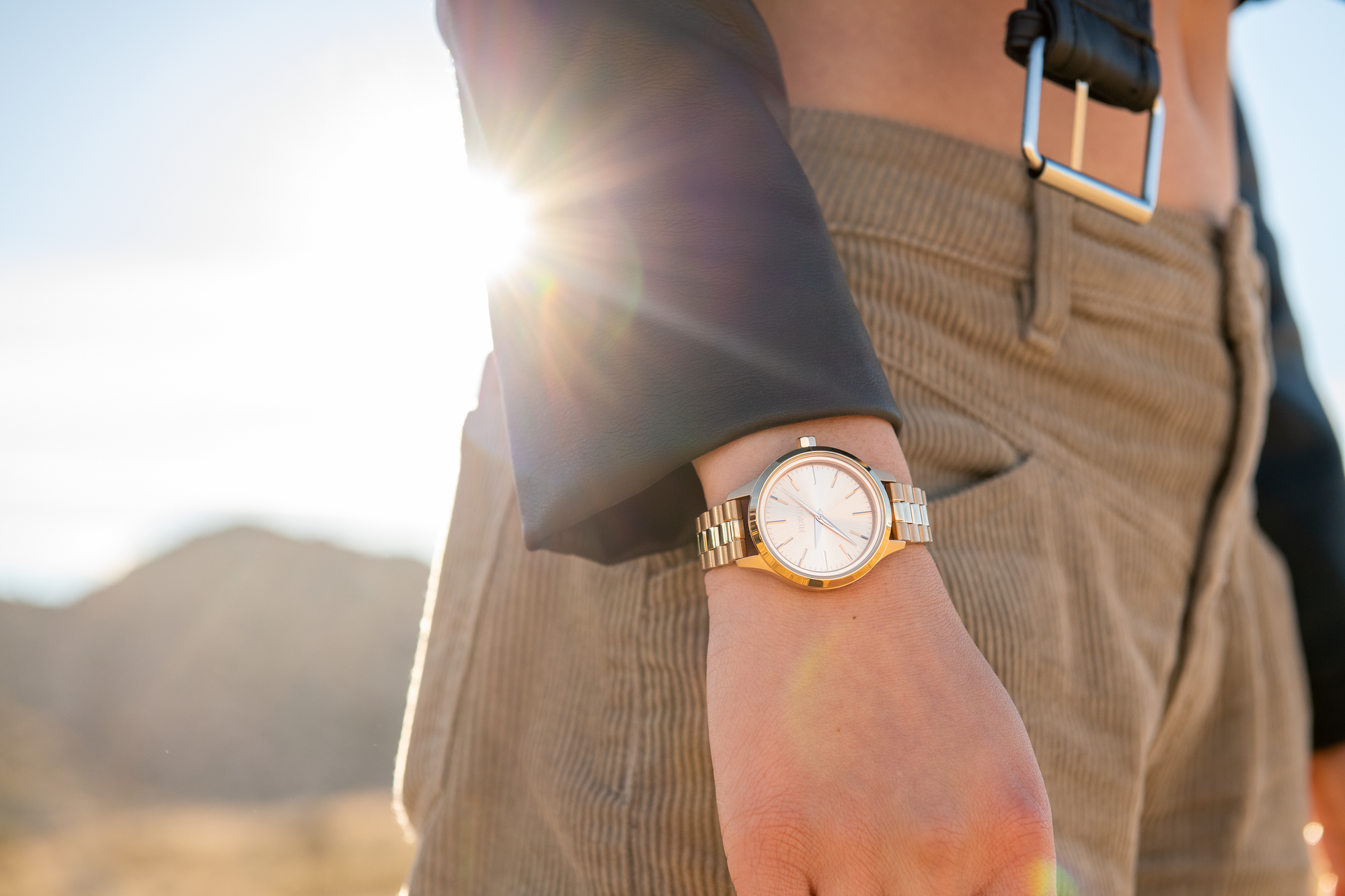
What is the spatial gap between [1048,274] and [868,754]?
670 mm

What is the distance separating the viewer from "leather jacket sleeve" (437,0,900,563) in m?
0.70

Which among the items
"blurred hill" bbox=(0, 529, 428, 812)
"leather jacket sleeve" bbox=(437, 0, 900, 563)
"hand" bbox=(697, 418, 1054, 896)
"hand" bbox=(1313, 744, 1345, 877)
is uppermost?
"blurred hill" bbox=(0, 529, 428, 812)

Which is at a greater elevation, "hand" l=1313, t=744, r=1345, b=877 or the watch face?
the watch face

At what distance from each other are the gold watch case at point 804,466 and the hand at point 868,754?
1 cm

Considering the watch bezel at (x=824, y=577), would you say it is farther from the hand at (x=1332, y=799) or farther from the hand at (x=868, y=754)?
the hand at (x=1332, y=799)

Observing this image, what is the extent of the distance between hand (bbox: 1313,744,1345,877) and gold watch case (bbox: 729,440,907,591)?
150cm

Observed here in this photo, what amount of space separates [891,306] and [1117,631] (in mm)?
472

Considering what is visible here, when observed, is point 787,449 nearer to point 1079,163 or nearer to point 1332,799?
point 1079,163

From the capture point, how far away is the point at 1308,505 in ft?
5.21

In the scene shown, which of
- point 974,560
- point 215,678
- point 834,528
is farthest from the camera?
point 215,678

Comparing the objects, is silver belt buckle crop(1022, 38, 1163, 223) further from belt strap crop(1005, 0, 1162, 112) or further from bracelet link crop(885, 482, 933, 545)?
bracelet link crop(885, 482, 933, 545)

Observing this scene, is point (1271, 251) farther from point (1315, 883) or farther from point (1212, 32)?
point (1315, 883)

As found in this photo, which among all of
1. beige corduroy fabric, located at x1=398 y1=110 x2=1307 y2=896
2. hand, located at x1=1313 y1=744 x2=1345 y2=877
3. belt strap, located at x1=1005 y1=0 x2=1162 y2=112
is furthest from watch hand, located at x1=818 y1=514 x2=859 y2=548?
hand, located at x1=1313 y1=744 x2=1345 y2=877

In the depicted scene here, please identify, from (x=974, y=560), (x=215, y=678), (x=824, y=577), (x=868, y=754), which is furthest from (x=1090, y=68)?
(x=215, y=678)
